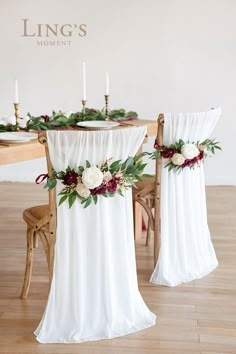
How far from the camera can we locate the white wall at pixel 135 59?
536 centimetres

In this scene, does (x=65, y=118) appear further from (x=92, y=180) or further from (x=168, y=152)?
(x=92, y=180)

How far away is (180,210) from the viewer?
304cm

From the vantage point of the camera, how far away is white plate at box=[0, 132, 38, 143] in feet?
8.96

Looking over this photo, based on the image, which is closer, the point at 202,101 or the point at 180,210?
the point at 180,210

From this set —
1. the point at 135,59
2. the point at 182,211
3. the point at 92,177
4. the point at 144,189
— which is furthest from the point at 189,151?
the point at 135,59

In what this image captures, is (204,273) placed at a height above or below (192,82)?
below

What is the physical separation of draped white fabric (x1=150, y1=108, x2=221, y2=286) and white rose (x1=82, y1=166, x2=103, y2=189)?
32.1 inches

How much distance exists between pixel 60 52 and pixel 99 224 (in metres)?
3.54

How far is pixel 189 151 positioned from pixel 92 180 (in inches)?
34.6

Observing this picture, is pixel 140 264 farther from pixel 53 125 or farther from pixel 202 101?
pixel 202 101

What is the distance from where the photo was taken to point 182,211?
305 cm

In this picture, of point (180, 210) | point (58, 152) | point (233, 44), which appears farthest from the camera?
point (233, 44)

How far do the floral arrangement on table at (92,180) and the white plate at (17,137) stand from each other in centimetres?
51

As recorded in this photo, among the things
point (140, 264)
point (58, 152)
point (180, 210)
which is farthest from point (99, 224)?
point (140, 264)
